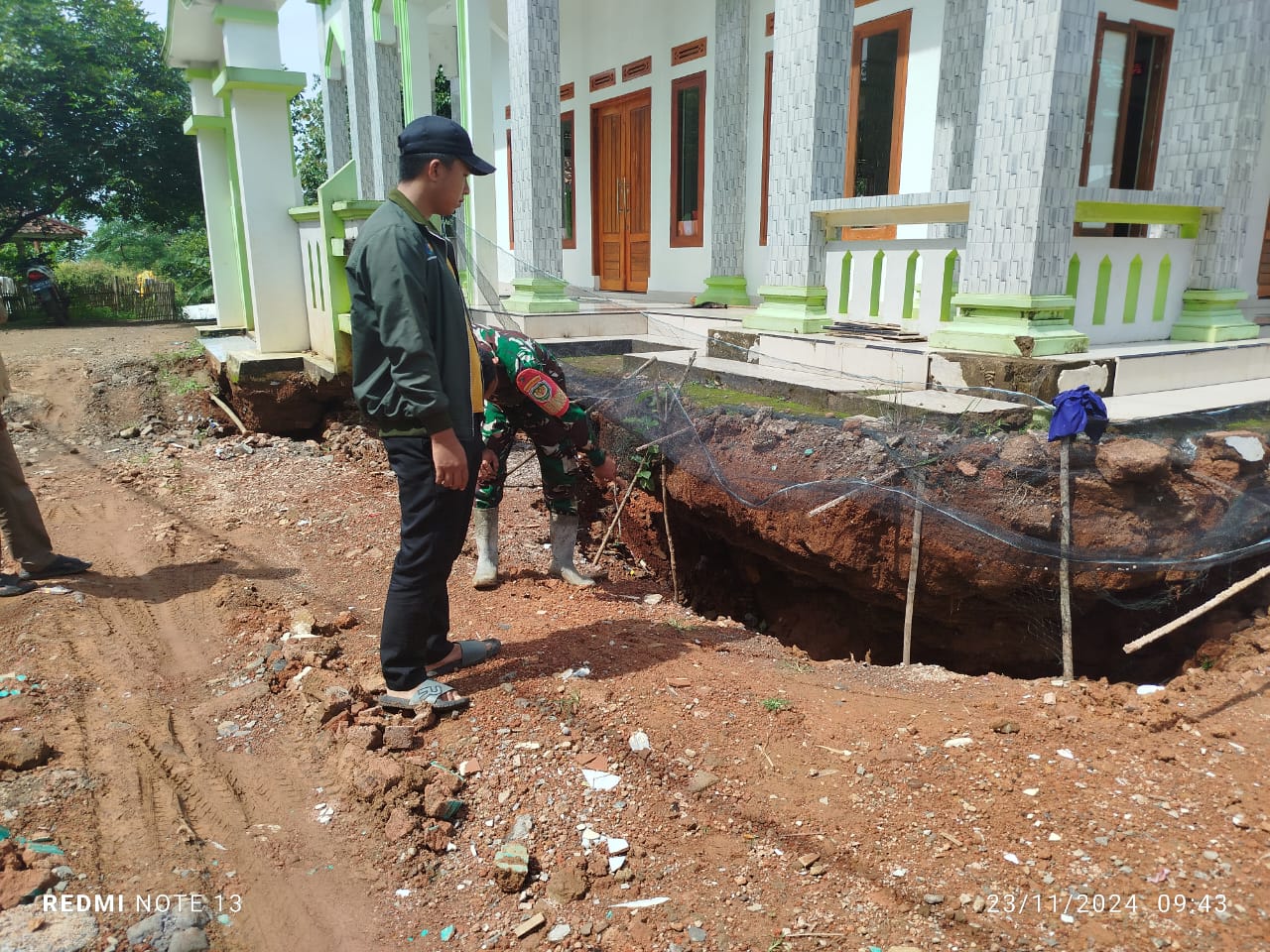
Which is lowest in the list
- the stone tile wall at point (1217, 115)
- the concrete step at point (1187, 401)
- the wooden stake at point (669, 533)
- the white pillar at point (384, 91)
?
the wooden stake at point (669, 533)

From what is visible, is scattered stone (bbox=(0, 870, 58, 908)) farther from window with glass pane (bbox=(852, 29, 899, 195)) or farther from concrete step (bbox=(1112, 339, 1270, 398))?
window with glass pane (bbox=(852, 29, 899, 195))

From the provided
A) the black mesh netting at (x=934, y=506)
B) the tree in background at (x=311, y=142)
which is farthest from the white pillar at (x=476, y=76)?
the tree in background at (x=311, y=142)

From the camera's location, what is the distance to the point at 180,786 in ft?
8.90

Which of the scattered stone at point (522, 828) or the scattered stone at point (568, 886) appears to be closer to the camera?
the scattered stone at point (568, 886)

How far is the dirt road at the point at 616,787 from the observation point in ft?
7.14

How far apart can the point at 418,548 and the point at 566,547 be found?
1841 millimetres

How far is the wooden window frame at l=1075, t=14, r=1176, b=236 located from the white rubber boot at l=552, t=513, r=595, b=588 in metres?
→ 5.93

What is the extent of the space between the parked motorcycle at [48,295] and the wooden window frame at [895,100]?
16817mm

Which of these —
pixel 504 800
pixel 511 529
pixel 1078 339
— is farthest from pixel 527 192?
pixel 504 800

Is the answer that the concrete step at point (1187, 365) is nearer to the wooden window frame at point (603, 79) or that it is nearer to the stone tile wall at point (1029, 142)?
the stone tile wall at point (1029, 142)

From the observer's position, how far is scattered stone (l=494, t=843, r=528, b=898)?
227 centimetres

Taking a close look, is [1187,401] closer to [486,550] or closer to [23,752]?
[486,550]

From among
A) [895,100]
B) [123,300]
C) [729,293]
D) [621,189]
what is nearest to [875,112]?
[895,100]

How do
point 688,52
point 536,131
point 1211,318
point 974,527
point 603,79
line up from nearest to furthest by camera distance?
1. point 974,527
2. point 1211,318
3. point 536,131
4. point 688,52
5. point 603,79
